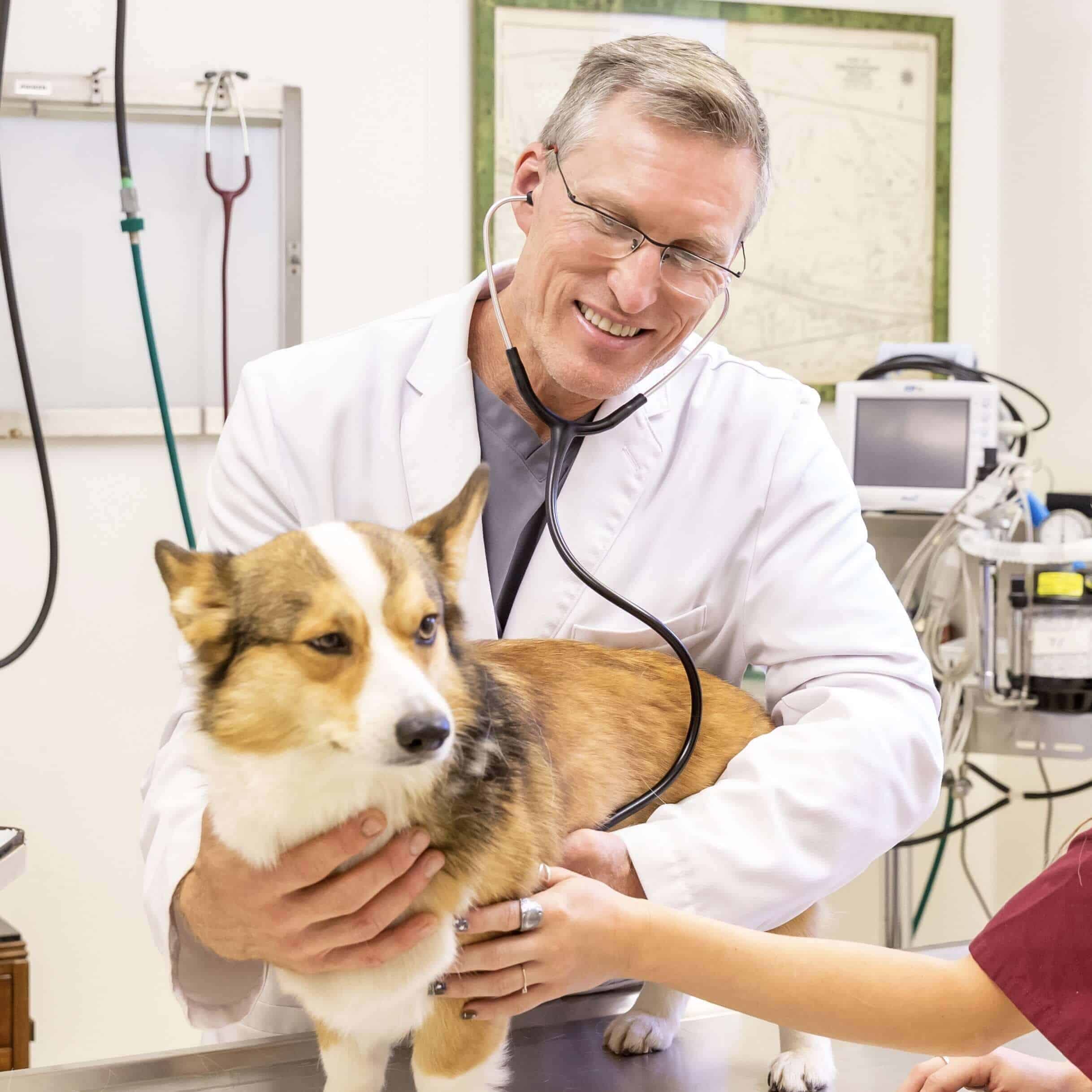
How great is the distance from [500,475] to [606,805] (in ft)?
1.38

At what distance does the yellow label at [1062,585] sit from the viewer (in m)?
2.41

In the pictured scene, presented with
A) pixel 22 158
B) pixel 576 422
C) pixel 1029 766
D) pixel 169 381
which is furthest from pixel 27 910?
pixel 1029 766

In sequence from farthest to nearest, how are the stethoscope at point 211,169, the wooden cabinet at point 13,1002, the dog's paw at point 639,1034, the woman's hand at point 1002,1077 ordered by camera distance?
the stethoscope at point 211,169 < the wooden cabinet at point 13,1002 < the dog's paw at point 639,1034 < the woman's hand at point 1002,1077

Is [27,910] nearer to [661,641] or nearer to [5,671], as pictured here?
[5,671]

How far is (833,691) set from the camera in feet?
3.70

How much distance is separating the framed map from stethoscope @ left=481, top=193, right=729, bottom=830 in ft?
6.74

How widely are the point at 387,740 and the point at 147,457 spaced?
7.71 ft

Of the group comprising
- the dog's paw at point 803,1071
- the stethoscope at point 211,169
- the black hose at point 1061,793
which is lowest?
the black hose at point 1061,793

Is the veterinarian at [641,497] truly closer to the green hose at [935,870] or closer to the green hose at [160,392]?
the green hose at [160,392]

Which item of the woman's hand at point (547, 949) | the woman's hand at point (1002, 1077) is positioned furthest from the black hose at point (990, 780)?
the woman's hand at point (547, 949)

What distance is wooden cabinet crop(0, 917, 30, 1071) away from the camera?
87.5 inches

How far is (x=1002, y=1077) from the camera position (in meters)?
0.98

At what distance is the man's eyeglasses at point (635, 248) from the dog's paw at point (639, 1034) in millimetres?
711

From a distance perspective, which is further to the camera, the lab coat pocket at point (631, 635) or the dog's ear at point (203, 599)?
the lab coat pocket at point (631, 635)
